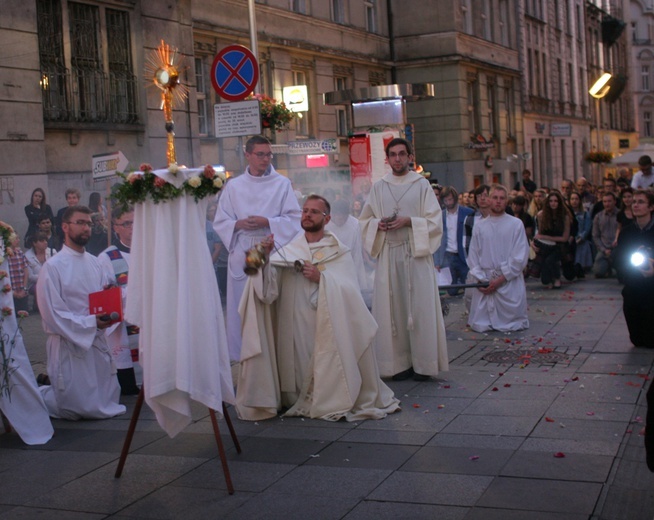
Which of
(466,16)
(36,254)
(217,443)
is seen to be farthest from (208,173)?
(466,16)

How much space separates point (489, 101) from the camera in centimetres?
3900

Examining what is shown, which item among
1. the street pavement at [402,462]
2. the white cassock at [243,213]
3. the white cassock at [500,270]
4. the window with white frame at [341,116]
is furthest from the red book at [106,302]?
the window with white frame at [341,116]

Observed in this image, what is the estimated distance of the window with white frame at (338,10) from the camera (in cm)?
3091

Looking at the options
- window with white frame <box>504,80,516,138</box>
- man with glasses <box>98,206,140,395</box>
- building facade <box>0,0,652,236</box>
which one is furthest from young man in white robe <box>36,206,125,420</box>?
window with white frame <box>504,80,516,138</box>

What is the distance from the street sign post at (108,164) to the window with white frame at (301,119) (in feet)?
50.6

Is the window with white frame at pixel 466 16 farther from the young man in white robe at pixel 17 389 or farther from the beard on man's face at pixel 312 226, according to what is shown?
the young man in white robe at pixel 17 389

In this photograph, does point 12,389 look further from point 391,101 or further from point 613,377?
point 391,101

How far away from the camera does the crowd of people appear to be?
7758 mm

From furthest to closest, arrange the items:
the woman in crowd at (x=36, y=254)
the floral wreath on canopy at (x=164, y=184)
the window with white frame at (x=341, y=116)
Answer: the window with white frame at (x=341, y=116) → the woman in crowd at (x=36, y=254) → the floral wreath on canopy at (x=164, y=184)

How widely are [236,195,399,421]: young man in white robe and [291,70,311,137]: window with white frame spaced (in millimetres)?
20582

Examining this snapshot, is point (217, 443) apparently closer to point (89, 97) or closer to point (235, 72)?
point (235, 72)

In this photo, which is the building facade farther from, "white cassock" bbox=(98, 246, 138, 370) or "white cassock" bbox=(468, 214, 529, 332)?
"white cassock" bbox=(98, 246, 138, 370)

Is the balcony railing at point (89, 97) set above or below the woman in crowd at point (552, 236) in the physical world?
above

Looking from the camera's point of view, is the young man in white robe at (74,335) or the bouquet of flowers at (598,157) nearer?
the young man in white robe at (74,335)
